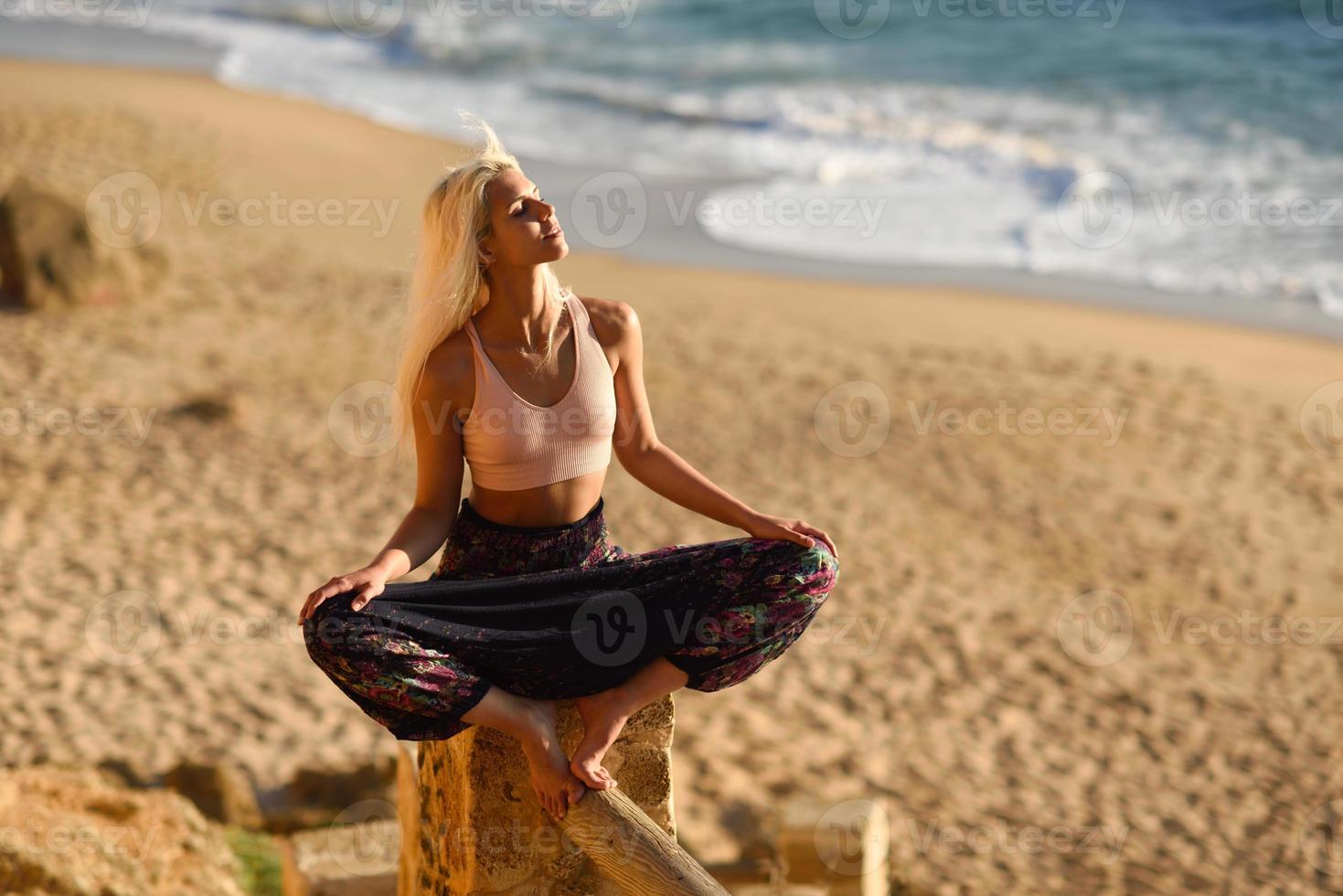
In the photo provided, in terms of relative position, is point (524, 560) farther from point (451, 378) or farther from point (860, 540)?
point (860, 540)

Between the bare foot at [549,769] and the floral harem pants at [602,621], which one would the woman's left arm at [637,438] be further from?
the bare foot at [549,769]

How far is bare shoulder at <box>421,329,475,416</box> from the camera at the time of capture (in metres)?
3.25

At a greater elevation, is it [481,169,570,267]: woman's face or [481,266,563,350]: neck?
[481,169,570,267]: woman's face

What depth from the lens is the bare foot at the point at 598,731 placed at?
303cm

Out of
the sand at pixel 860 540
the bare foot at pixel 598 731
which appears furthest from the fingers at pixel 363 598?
the sand at pixel 860 540

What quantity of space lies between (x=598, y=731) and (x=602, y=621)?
0.24 metres

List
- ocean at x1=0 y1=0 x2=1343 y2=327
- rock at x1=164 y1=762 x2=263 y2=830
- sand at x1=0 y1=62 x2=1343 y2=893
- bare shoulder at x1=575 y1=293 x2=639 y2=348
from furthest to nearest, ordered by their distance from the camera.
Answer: ocean at x1=0 y1=0 x2=1343 y2=327 → sand at x1=0 y1=62 x2=1343 y2=893 → rock at x1=164 y1=762 x2=263 y2=830 → bare shoulder at x1=575 y1=293 x2=639 y2=348

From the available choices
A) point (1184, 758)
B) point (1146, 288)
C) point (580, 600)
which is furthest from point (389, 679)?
point (1146, 288)

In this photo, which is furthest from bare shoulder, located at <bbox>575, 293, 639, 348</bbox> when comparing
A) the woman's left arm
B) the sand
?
the sand

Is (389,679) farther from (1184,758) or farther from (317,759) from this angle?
(1184,758)

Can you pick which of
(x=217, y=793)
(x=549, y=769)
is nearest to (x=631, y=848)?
(x=549, y=769)

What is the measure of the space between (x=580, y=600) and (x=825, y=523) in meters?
5.59

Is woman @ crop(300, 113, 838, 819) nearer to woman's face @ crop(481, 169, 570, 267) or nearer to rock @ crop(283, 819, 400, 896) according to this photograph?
woman's face @ crop(481, 169, 570, 267)

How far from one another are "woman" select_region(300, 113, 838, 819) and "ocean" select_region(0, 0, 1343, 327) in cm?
1102
